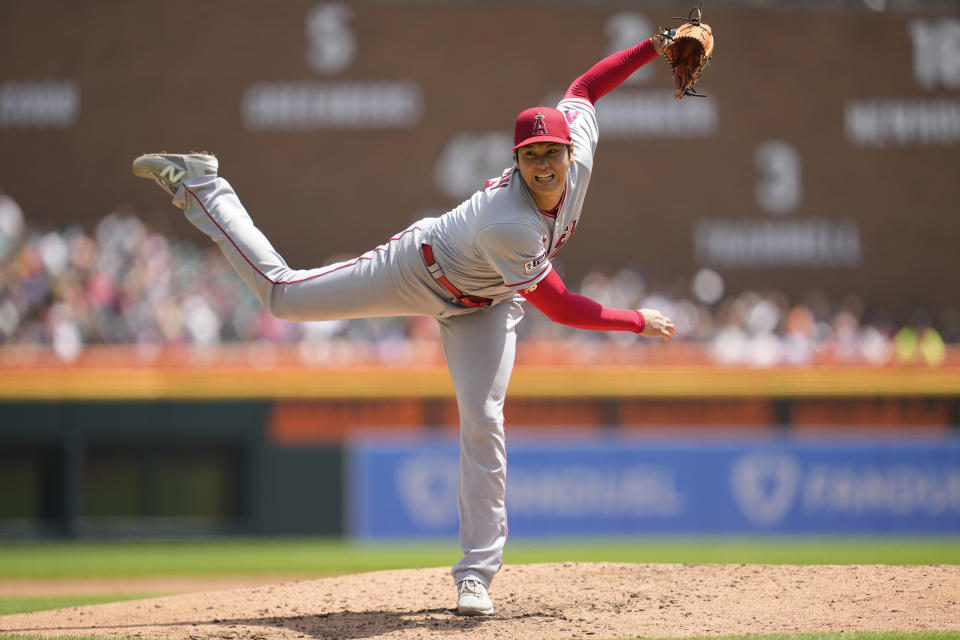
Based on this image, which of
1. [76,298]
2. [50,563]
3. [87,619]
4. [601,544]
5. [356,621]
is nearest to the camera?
[356,621]

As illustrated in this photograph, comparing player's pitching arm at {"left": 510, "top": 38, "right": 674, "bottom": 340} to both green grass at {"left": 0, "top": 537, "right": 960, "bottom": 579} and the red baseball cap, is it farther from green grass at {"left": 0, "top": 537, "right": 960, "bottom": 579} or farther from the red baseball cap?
green grass at {"left": 0, "top": 537, "right": 960, "bottom": 579}

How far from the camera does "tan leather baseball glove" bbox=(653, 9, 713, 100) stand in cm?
461

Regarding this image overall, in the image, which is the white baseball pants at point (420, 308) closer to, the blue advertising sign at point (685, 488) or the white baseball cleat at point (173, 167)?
the white baseball cleat at point (173, 167)

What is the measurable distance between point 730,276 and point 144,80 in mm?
8709

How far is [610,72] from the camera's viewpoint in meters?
4.80

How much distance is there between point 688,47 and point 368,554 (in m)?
7.18

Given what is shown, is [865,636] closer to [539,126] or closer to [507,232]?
[507,232]

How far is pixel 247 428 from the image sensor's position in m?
11.4

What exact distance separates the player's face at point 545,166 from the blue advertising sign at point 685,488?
7.21 meters

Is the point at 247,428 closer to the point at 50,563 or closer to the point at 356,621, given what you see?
the point at 50,563

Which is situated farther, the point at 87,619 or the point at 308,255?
the point at 308,255

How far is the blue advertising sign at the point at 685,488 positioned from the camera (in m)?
11.3

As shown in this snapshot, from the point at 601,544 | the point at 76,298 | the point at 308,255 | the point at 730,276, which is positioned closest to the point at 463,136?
the point at 308,255

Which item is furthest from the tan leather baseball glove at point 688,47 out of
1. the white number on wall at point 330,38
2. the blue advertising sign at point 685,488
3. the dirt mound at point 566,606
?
the white number on wall at point 330,38
